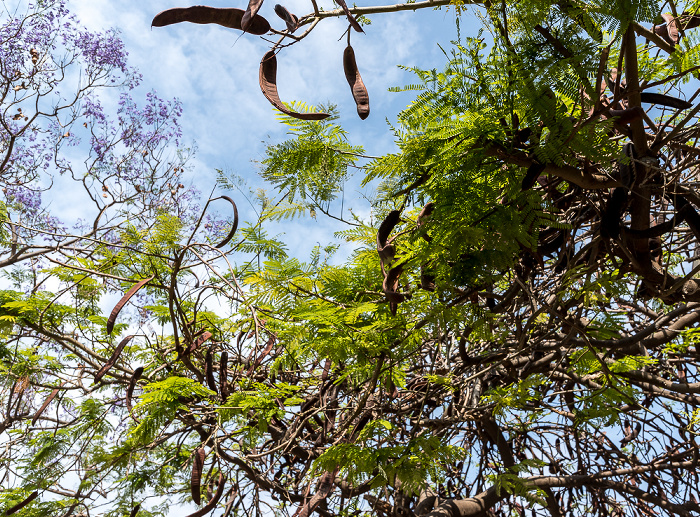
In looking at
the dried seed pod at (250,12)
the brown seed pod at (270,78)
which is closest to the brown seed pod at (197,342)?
the brown seed pod at (270,78)

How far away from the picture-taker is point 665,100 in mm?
1688

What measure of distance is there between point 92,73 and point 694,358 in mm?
7829

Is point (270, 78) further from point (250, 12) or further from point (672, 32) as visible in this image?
point (672, 32)

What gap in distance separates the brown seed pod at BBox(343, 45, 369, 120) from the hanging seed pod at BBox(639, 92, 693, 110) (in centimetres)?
82

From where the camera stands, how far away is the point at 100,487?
4133mm

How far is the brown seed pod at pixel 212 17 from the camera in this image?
1.44 metres

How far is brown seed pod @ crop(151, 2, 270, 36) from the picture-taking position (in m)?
1.44

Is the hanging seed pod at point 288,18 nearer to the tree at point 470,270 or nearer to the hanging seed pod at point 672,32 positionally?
the tree at point 470,270

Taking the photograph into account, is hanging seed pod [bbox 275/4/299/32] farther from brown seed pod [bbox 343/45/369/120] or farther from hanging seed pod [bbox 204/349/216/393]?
hanging seed pod [bbox 204/349/216/393]

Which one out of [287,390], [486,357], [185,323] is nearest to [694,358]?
[486,357]

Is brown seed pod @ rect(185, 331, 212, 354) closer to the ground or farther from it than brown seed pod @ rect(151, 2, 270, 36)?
closer to the ground

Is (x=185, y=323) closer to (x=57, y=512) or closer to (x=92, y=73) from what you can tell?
(x=57, y=512)

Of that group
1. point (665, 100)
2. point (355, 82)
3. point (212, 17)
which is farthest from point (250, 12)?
point (665, 100)

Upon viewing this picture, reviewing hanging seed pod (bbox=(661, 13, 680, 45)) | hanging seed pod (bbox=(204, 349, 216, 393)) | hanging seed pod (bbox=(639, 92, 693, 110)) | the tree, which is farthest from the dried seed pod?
hanging seed pod (bbox=(204, 349, 216, 393))
